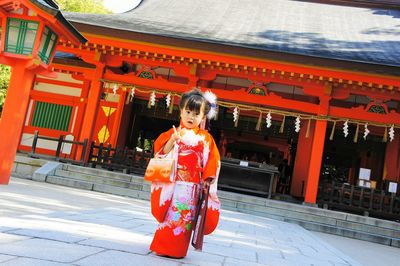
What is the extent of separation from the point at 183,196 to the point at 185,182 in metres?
0.12

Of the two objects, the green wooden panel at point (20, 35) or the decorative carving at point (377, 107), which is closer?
the green wooden panel at point (20, 35)

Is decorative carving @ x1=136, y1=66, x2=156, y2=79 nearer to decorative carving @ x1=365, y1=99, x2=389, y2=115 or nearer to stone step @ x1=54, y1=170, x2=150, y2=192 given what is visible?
stone step @ x1=54, y1=170, x2=150, y2=192

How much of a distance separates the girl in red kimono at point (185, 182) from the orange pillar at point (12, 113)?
5.09 meters

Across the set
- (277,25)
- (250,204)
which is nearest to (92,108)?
(250,204)

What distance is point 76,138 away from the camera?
42.0ft

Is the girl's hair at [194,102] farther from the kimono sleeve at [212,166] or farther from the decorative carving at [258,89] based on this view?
the decorative carving at [258,89]

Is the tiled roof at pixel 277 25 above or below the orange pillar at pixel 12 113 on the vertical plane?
above

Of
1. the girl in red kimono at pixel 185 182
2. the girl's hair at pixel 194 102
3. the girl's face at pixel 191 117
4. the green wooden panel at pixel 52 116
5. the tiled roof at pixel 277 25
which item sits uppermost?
the tiled roof at pixel 277 25

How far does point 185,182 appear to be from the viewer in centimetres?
331

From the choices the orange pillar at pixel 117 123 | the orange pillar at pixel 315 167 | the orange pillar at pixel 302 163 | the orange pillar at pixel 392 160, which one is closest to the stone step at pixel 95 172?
the orange pillar at pixel 117 123

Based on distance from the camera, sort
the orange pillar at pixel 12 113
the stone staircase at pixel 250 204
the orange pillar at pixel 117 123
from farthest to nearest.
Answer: the orange pillar at pixel 117 123
the stone staircase at pixel 250 204
the orange pillar at pixel 12 113

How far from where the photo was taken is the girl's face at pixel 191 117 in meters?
3.37

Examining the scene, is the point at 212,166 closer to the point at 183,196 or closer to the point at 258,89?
the point at 183,196

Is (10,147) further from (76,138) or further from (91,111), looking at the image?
(76,138)
